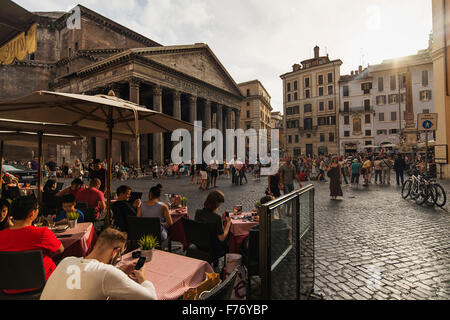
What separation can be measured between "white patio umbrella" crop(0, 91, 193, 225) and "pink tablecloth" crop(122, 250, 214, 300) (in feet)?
6.66

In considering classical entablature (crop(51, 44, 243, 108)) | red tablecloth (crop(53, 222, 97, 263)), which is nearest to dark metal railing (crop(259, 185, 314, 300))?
red tablecloth (crop(53, 222, 97, 263))

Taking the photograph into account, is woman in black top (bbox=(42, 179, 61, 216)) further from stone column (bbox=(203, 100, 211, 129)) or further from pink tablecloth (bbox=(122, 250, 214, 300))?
stone column (bbox=(203, 100, 211, 129))

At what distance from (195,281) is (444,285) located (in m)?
3.35

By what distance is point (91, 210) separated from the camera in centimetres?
501

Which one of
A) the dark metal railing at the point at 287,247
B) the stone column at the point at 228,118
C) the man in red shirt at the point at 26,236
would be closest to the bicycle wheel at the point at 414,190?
the dark metal railing at the point at 287,247

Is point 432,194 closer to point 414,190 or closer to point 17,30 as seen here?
point 414,190

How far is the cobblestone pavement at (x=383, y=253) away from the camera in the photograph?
3.14m

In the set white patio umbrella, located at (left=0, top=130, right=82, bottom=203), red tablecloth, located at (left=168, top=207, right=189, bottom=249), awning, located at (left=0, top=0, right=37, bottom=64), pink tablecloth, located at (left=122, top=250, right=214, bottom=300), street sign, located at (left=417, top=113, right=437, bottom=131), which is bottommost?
red tablecloth, located at (left=168, top=207, right=189, bottom=249)

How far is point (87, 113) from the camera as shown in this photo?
15.6ft

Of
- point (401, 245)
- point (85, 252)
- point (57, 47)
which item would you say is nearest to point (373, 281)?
point (401, 245)

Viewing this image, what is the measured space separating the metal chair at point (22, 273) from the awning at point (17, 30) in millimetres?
4740

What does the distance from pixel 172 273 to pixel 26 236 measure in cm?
149

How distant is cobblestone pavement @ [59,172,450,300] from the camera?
3141 millimetres
